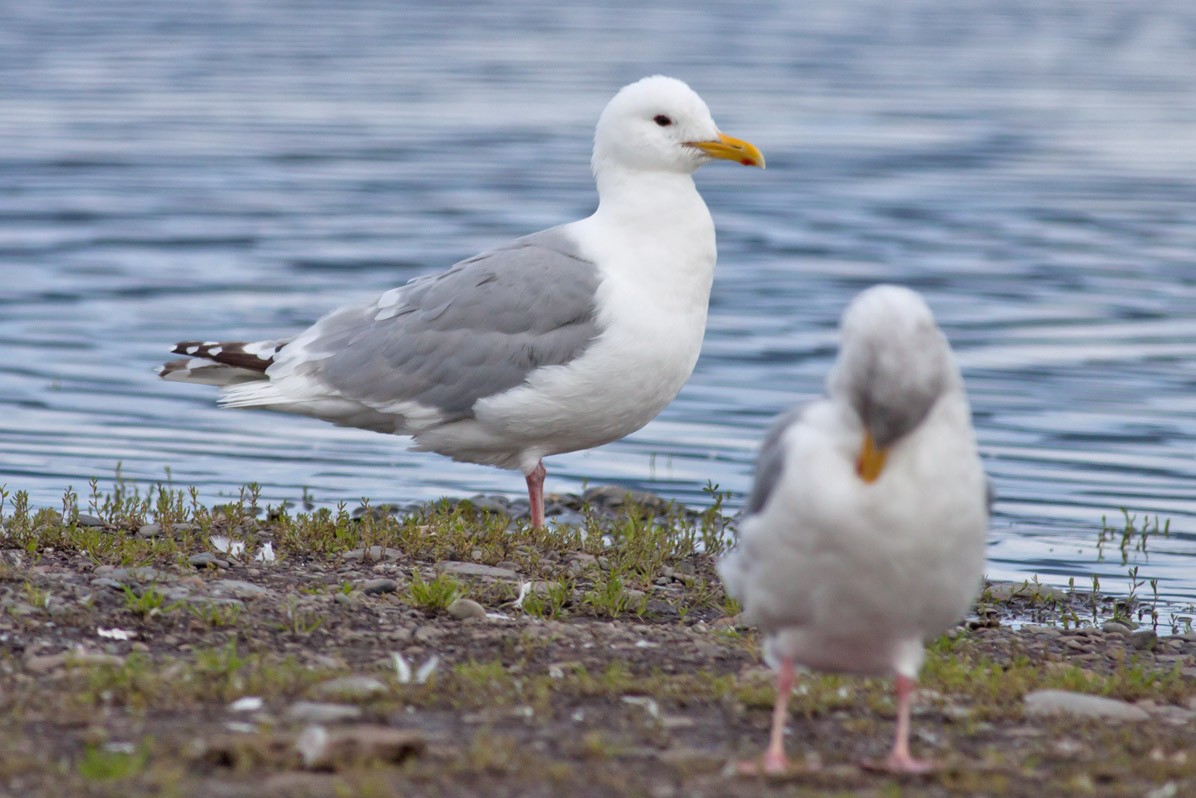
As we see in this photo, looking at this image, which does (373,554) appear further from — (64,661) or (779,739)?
(779,739)

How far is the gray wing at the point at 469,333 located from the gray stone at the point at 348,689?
3.10 meters

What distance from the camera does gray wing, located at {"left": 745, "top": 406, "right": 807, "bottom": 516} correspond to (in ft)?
18.3

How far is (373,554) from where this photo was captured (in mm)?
8383

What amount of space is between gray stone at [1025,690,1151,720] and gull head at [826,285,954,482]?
1530 mm

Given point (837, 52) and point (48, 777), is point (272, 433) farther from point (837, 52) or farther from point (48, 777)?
point (837, 52)

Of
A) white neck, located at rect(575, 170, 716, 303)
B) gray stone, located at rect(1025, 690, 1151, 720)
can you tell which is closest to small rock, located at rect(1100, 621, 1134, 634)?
gray stone, located at rect(1025, 690, 1151, 720)

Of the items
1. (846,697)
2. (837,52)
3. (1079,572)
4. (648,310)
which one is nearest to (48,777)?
(846,697)

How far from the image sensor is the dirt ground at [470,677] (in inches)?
207

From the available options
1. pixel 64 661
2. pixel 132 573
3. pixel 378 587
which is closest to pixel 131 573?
pixel 132 573

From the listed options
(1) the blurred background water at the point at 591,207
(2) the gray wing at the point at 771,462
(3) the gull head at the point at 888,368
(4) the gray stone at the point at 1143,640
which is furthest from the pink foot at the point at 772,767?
(1) the blurred background water at the point at 591,207

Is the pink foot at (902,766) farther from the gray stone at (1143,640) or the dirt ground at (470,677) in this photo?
the gray stone at (1143,640)

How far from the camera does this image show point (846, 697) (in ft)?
20.8

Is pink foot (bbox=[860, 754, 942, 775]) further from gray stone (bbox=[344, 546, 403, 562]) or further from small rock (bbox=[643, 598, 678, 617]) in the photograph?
gray stone (bbox=[344, 546, 403, 562])

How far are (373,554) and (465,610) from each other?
1.17m
